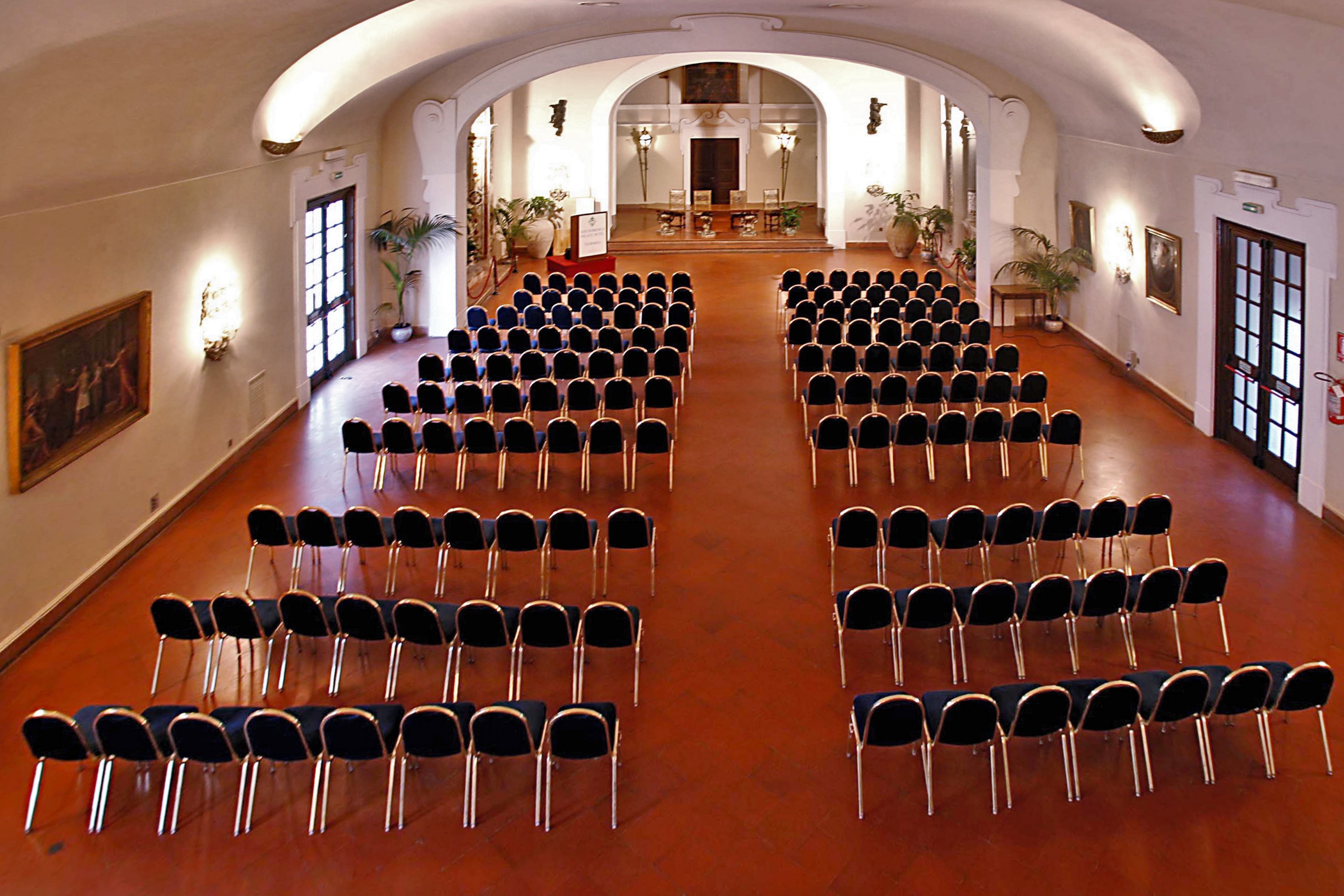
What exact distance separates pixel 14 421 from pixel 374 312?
10306mm

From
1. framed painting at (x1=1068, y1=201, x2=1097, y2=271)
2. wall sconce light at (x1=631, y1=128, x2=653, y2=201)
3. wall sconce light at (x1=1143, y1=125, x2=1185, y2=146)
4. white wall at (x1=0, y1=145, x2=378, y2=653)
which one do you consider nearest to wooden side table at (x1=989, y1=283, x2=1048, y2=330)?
framed painting at (x1=1068, y1=201, x2=1097, y2=271)

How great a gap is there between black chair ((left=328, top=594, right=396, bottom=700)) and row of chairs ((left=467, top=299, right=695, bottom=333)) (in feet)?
26.8

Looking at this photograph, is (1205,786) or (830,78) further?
(830,78)

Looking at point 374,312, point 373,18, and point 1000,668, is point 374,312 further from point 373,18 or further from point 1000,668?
point 1000,668

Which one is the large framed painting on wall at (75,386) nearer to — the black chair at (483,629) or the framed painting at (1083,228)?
the black chair at (483,629)

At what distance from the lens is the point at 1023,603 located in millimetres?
7848

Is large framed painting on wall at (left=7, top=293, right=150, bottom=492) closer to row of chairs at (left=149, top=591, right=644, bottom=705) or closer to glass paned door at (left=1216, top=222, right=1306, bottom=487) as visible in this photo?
row of chairs at (left=149, top=591, right=644, bottom=705)

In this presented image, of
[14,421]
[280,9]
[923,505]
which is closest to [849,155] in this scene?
[923,505]

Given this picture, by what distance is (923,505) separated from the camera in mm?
10961

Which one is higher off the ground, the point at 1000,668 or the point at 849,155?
the point at 849,155

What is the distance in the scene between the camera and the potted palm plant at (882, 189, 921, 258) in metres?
25.5

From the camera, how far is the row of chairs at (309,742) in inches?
246

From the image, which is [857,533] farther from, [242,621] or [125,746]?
[125,746]

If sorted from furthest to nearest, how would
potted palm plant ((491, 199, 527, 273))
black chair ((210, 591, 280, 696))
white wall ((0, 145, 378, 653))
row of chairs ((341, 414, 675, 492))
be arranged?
1. potted palm plant ((491, 199, 527, 273))
2. row of chairs ((341, 414, 675, 492))
3. white wall ((0, 145, 378, 653))
4. black chair ((210, 591, 280, 696))
